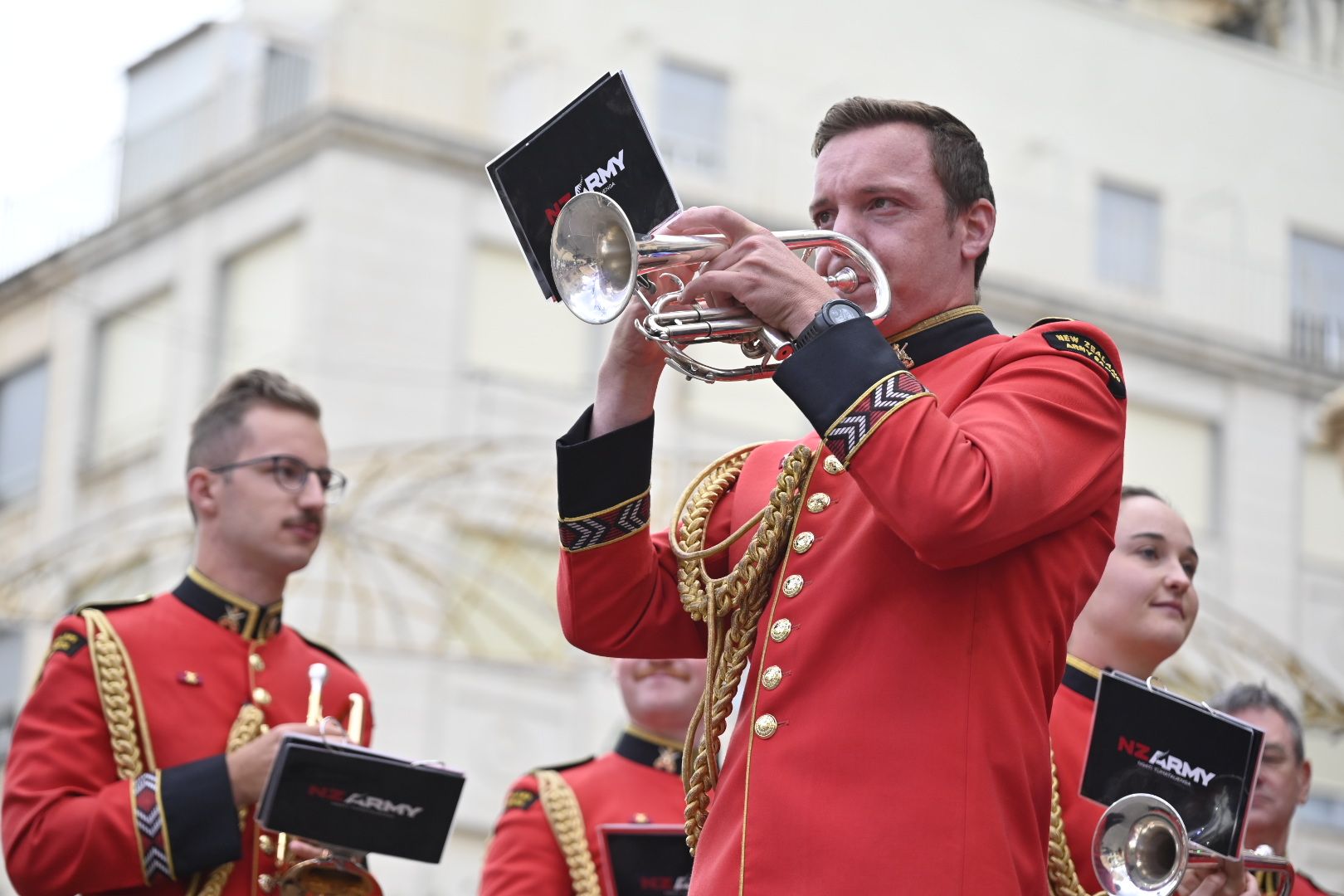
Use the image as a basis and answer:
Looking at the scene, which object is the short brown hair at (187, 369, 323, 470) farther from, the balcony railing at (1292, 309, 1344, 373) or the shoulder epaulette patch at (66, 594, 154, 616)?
the balcony railing at (1292, 309, 1344, 373)

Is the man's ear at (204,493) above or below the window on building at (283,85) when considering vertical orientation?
below

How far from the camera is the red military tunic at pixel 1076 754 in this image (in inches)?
190

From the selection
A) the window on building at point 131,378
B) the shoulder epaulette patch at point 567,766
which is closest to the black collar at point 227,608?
the shoulder epaulette patch at point 567,766

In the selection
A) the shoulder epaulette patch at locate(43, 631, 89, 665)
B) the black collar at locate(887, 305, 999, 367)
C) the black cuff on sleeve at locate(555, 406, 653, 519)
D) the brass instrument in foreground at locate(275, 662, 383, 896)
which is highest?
the black collar at locate(887, 305, 999, 367)

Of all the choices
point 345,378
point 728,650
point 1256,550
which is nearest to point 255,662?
point 728,650

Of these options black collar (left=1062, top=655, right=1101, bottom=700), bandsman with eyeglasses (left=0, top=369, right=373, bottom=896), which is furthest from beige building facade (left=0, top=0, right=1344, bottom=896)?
black collar (left=1062, top=655, right=1101, bottom=700)

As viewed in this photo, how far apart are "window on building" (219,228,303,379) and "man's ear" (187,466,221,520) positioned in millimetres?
12008

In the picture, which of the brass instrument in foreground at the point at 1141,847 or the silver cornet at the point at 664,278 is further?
the brass instrument in foreground at the point at 1141,847

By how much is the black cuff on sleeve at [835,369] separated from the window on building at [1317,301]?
63.1 feet

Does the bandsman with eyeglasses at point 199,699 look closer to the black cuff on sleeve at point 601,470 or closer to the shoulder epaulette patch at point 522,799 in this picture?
the shoulder epaulette patch at point 522,799

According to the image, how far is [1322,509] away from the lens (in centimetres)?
2153

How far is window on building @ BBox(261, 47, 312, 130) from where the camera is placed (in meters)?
19.0

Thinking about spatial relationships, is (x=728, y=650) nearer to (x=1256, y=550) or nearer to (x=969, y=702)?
(x=969, y=702)

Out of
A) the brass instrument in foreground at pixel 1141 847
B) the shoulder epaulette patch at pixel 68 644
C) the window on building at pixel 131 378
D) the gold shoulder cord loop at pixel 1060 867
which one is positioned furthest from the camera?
the window on building at pixel 131 378
